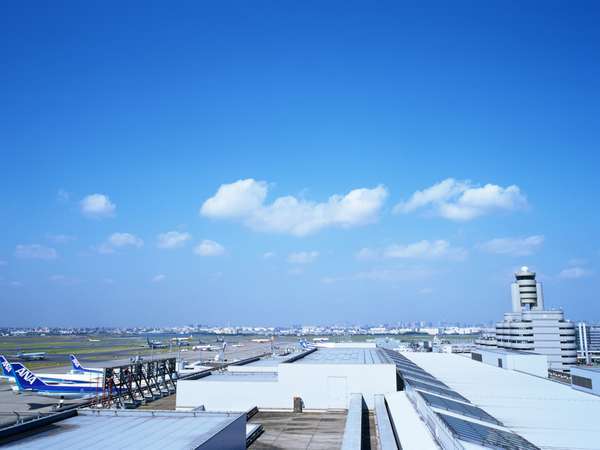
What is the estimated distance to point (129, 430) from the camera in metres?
16.4

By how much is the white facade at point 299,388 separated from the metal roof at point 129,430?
14450 millimetres

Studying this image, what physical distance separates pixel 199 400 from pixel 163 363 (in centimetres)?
1070

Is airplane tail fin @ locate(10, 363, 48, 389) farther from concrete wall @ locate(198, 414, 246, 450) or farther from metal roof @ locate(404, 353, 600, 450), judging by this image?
metal roof @ locate(404, 353, 600, 450)

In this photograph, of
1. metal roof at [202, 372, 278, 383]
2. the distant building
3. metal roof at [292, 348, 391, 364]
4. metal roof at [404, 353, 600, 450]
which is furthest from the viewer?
the distant building

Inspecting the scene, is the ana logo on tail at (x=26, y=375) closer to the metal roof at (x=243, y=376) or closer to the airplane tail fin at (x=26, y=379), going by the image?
the airplane tail fin at (x=26, y=379)

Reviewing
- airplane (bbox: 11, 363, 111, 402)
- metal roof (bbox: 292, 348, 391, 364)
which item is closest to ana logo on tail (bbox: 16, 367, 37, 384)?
airplane (bbox: 11, 363, 111, 402)

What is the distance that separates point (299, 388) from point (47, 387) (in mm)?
33811

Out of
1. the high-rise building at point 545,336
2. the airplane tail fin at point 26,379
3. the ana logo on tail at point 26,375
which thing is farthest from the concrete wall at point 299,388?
the high-rise building at point 545,336

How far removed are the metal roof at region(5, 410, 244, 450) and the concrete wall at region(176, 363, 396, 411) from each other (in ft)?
47.5

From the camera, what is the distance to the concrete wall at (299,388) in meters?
33.0

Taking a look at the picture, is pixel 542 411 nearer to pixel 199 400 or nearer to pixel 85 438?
pixel 199 400

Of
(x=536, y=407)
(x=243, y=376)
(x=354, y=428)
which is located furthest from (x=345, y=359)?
(x=354, y=428)

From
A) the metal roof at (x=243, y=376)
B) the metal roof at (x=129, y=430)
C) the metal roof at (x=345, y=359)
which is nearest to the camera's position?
the metal roof at (x=129, y=430)

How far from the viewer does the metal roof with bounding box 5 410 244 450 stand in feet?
47.6
